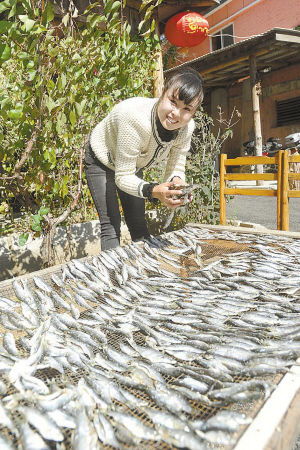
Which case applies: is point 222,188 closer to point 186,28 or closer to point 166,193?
point 166,193

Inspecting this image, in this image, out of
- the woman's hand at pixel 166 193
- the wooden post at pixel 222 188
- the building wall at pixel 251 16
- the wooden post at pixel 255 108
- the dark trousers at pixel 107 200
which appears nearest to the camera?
the woman's hand at pixel 166 193

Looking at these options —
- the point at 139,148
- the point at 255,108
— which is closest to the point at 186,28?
the point at 255,108

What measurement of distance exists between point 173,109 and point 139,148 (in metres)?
0.42

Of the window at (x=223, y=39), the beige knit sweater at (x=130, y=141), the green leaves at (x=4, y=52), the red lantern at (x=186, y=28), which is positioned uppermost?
the window at (x=223, y=39)

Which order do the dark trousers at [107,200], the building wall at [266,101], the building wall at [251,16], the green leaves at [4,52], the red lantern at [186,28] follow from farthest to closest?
the building wall at [266,101] < the building wall at [251,16] < the red lantern at [186,28] < the dark trousers at [107,200] < the green leaves at [4,52]

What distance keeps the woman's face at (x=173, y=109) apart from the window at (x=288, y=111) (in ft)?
41.5

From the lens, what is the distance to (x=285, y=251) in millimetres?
3203

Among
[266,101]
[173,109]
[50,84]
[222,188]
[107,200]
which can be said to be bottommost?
[222,188]

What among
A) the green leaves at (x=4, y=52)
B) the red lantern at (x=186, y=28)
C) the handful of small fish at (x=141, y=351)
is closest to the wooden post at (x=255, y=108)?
the red lantern at (x=186, y=28)

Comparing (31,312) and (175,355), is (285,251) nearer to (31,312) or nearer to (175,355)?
(175,355)

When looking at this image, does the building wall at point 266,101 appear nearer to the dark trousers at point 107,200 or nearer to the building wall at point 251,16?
the building wall at point 251,16

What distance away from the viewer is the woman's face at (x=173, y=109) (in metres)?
2.55

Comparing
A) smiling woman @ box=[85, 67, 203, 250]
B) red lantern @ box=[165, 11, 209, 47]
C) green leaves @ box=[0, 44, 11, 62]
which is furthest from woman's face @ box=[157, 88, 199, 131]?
red lantern @ box=[165, 11, 209, 47]

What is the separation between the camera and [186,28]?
6965 mm
